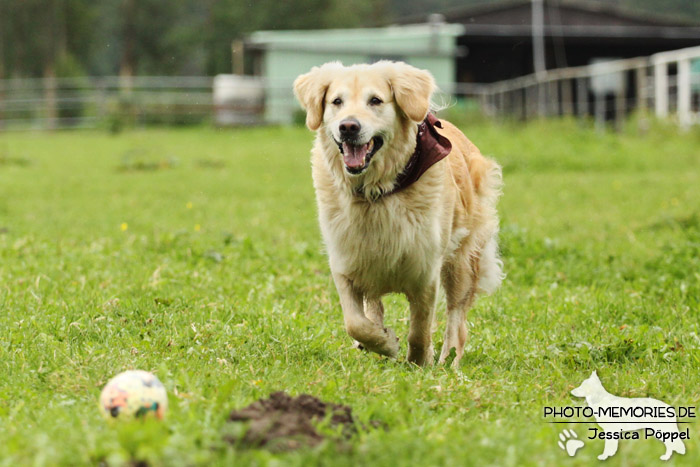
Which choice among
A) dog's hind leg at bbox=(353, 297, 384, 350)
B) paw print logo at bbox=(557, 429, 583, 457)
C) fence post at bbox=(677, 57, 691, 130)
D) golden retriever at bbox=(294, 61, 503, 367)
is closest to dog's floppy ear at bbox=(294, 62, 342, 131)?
golden retriever at bbox=(294, 61, 503, 367)

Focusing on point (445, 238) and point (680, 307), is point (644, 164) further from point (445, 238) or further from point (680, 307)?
point (445, 238)

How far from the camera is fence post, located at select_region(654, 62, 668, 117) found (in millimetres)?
21275

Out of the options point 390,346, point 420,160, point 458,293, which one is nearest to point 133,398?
point 390,346

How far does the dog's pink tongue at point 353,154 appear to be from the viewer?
4520mm

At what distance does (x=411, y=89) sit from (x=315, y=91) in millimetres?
555

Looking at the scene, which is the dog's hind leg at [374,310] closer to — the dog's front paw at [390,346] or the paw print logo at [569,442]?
the dog's front paw at [390,346]

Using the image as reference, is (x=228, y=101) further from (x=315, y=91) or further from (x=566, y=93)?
(x=315, y=91)

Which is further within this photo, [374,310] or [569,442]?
[374,310]

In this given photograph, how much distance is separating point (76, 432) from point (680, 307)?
4222mm

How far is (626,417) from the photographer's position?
Answer: 12.2 feet

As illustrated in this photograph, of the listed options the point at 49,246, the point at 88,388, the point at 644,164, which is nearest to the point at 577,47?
the point at 644,164

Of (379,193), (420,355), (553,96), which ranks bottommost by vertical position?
(420,355)

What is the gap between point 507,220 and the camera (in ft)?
31.3

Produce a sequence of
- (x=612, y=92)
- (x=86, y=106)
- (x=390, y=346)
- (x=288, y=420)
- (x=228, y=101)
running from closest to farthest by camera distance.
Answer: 1. (x=288, y=420)
2. (x=390, y=346)
3. (x=612, y=92)
4. (x=228, y=101)
5. (x=86, y=106)
